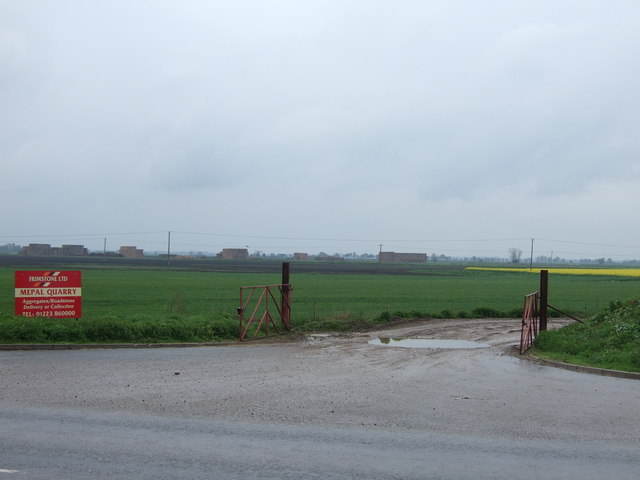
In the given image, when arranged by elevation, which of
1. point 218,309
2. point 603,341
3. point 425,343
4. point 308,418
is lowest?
point 218,309

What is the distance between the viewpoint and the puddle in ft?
68.8

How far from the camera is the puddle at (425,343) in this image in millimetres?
20984

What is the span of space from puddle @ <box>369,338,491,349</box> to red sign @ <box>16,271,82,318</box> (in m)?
9.60

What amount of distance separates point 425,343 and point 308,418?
12.1m

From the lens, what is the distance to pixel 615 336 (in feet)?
59.0

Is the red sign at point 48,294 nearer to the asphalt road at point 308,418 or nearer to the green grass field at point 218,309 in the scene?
the green grass field at point 218,309

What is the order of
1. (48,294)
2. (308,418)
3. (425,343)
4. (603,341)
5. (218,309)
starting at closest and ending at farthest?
(308,418)
(603,341)
(48,294)
(425,343)
(218,309)

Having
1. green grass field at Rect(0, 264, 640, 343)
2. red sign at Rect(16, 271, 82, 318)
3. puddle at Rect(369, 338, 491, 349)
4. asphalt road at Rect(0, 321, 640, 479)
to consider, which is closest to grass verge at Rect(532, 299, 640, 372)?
asphalt road at Rect(0, 321, 640, 479)

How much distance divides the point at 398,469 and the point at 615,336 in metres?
12.5

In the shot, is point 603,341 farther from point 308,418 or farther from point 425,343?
point 308,418

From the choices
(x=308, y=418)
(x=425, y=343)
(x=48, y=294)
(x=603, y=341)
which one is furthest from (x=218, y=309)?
(x=308, y=418)

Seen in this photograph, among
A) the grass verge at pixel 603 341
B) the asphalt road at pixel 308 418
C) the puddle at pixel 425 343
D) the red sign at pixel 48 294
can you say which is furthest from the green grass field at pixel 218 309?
the grass verge at pixel 603 341

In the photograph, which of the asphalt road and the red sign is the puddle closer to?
the asphalt road

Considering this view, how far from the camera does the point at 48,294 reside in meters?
21.1
